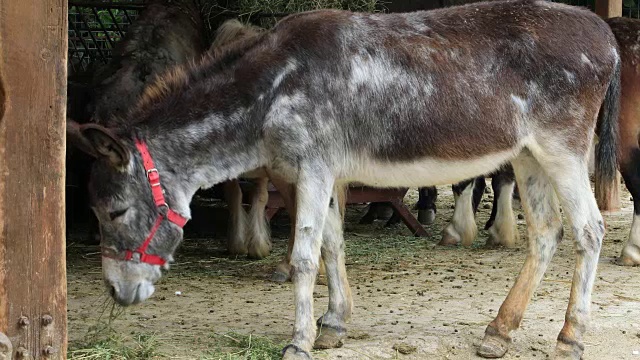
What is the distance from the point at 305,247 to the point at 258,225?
3.29 meters

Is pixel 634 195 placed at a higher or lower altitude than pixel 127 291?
higher

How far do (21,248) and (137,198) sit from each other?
2.25 feet

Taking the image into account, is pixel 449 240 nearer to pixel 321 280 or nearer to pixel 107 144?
pixel 321 280

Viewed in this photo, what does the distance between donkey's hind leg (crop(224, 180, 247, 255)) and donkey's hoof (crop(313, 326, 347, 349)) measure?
3.00 m

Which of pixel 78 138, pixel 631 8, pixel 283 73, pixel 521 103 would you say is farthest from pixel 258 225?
pixel 631 8

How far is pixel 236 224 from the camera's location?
8.34m

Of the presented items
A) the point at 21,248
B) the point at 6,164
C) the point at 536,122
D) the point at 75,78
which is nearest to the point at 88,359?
the point at 21,248

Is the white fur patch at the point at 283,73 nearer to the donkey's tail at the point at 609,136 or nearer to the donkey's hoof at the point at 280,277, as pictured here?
the donkey's tail at the point at 609,136

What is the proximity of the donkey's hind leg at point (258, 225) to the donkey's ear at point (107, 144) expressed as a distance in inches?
134

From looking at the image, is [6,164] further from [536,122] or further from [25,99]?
[536,122]

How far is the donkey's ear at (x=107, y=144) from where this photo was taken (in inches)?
178

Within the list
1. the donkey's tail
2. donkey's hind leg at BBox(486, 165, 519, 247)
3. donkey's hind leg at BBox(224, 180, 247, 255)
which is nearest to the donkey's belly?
the donkey's tail

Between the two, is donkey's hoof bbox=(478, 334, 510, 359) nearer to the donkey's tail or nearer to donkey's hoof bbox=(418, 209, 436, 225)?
the donkey's tail

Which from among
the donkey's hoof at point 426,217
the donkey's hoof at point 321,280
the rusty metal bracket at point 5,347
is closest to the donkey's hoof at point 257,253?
the donkey's hoof at point 321,280
